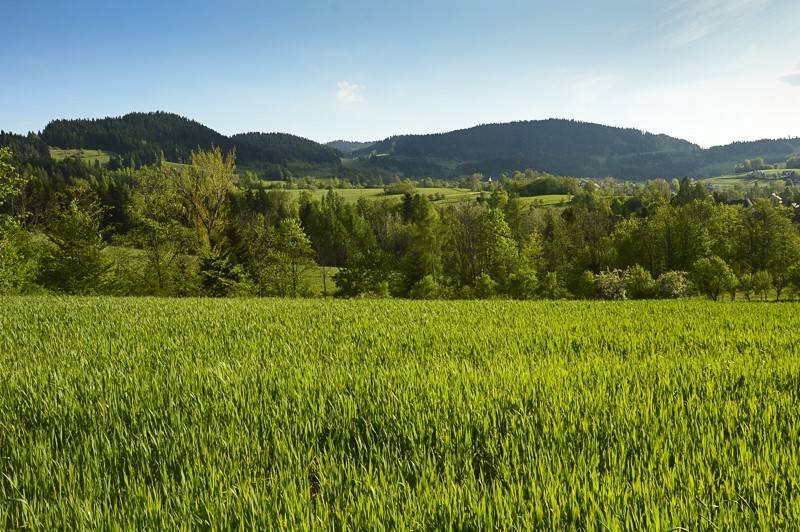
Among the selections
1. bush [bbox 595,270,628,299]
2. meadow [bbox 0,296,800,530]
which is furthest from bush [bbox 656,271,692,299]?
meadow [bbox 0,296,800,530]

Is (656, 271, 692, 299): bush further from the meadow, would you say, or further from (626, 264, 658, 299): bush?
the meadow

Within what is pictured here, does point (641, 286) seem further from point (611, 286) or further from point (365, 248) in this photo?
point (365, 248)

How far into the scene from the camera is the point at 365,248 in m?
69.9

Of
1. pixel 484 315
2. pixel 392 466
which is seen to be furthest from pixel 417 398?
pixel 484 315

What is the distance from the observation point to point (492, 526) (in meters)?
2.07

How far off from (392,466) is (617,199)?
130632 millimetres

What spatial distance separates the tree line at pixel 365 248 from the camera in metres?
35.1

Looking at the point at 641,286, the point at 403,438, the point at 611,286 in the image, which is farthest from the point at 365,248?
the point at 403,438

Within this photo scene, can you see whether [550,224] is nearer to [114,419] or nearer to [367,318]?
[367,318]

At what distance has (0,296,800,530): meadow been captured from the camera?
2.25 metres

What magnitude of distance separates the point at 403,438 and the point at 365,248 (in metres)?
67.0

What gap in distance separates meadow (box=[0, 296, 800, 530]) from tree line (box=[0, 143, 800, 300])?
96.8 feet

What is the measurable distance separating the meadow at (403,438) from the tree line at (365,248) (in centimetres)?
2952

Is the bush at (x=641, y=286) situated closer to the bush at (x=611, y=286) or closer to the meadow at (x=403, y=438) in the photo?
the bush at (x=611, y=286)
